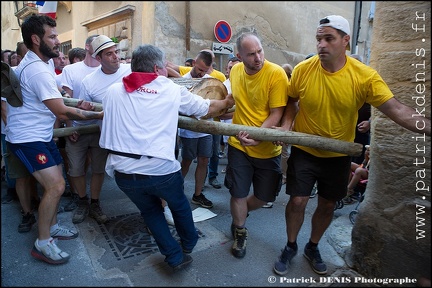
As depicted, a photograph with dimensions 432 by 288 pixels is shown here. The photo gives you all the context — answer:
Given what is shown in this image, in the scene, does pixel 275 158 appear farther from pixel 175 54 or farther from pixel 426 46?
pixel 175 54

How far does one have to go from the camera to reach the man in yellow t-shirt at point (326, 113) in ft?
7.48

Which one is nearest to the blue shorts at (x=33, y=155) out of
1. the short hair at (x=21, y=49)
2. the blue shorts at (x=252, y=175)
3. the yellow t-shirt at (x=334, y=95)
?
the blue shorts at (x=252, y=175)

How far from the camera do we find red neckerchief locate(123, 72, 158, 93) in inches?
87.9

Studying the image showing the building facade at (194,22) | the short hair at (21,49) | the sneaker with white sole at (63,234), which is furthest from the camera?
the short hair at (21,49)

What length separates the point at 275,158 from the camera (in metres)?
2.94

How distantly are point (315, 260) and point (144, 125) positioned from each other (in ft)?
6.21

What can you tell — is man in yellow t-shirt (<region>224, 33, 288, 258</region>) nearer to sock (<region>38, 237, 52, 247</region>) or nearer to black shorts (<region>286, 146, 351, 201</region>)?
black shorts (<region>286, 146, 351, 201</region>)

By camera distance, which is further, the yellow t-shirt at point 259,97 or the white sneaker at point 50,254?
the yellow t-shirt at point 259,97

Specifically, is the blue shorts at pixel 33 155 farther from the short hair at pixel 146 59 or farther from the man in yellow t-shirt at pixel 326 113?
the man in yellow t-shirt at pixel 326 113

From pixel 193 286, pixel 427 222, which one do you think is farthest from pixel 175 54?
pixel 427 222

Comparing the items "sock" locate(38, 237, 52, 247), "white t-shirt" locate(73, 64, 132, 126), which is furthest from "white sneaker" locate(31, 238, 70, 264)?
"white t-shirt" locate(73, 64, 132, 126)

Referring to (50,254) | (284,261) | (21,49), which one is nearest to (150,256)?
(50,254)

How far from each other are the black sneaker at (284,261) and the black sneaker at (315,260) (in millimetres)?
138

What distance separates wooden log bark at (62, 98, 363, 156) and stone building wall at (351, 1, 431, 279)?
357 millimetres
